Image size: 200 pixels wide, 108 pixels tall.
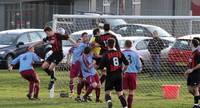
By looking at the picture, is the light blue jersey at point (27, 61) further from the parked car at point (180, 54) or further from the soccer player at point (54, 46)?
the parked car at point (180, 54)

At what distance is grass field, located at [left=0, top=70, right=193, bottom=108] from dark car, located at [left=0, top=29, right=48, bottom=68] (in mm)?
3073

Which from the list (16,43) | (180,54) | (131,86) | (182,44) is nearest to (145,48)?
(182,44)

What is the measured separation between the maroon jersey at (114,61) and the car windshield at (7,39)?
1618cm

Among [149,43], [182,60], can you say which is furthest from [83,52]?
[149,43]

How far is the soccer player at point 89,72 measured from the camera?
59.8ft

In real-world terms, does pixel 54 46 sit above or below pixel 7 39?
above

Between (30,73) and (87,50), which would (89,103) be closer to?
(87,50)

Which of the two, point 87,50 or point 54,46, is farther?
point 54,46

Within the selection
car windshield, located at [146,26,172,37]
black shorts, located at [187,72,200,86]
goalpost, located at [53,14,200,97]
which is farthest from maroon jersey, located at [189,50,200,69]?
car windshield, located at [146,26,172,37]

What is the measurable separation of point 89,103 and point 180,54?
641cm

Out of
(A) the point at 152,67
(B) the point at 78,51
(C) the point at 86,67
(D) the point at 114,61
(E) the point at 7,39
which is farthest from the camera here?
(E) the point at 7,39

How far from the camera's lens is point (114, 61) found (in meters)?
15.8

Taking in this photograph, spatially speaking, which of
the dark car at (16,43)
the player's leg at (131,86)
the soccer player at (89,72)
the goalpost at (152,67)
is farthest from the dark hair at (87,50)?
the dark car at (16,43)

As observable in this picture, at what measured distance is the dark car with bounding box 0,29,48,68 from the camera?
3095 cm
